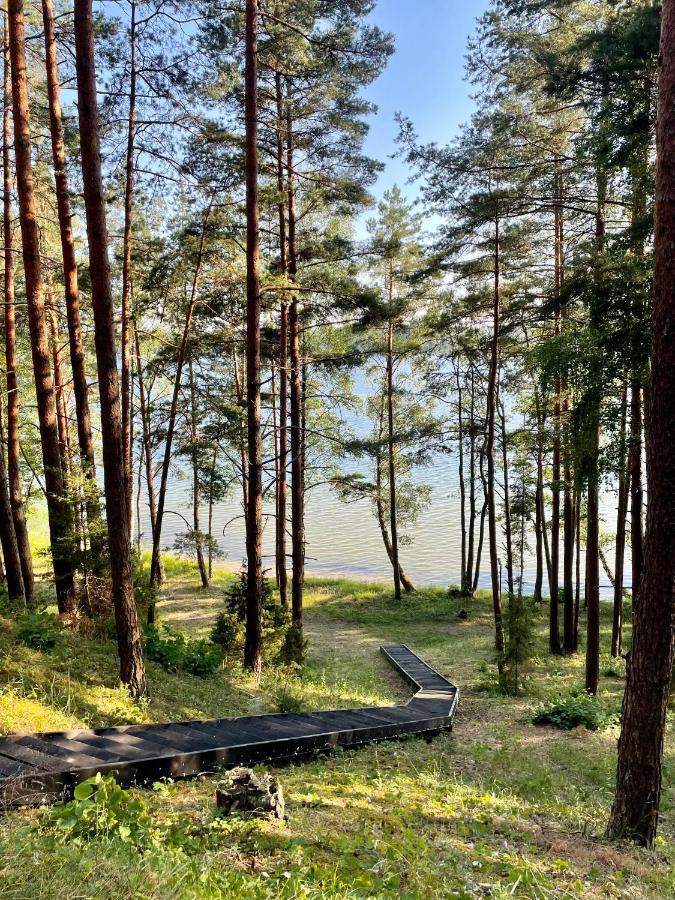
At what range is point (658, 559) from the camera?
4246 millimetres

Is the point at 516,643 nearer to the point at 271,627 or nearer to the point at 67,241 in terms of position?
the point at 271,627

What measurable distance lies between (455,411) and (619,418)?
1393 cm

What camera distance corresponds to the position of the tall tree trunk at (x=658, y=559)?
13.7 feet

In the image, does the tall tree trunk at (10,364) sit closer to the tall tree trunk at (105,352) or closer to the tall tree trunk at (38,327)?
the tall tree trunk at (38,327)

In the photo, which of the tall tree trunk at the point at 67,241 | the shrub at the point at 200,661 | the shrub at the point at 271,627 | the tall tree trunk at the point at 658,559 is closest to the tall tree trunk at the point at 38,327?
the tall tree trunk at the point at 67,241

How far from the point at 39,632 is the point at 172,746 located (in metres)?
3.17

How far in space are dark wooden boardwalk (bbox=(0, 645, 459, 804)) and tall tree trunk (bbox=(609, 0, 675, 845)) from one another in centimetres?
294

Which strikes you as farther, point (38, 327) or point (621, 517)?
point (621, 517)

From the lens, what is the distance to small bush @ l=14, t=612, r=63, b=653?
21.4 ft

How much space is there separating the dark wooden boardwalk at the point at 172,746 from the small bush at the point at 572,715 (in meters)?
2.53

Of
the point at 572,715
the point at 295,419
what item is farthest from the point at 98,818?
the point at 295,419

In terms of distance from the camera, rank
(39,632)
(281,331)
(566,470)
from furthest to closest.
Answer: (566,470) < (281,331) < (39,632)

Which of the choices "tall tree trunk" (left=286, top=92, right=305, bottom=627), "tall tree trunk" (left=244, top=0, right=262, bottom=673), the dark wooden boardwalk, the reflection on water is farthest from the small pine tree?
the reflection on water

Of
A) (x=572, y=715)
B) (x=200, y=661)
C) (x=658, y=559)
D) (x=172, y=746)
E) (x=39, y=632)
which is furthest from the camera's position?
(x=572, y=715)
